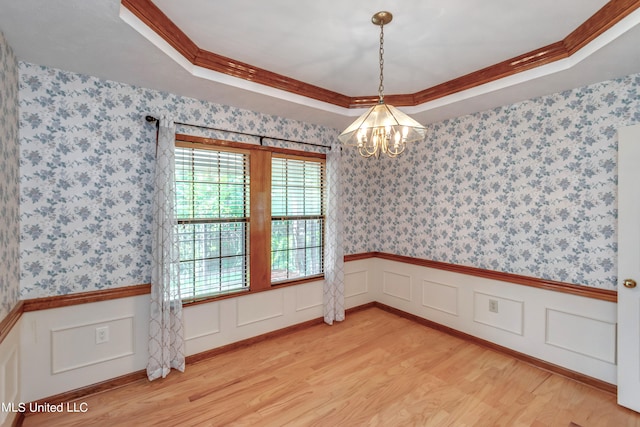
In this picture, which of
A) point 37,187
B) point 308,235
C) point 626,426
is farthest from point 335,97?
point 626,426

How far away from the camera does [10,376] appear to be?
1839 millimetres

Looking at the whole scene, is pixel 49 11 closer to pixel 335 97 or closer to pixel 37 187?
pixel 37 187

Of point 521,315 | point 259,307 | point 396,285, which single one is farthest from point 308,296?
point 521,315

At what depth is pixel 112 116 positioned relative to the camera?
93.0 inches

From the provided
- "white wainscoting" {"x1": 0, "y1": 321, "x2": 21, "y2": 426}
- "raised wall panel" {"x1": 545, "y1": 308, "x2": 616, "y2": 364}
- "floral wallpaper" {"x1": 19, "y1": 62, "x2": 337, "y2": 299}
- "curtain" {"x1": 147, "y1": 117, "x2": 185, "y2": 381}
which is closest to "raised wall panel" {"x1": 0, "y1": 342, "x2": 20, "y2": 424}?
"white wainscoting" {"x1": 0, "y1": 321, "x2": 21, "y2": 426}

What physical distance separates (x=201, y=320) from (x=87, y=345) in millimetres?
873

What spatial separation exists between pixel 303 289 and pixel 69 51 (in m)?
3.01

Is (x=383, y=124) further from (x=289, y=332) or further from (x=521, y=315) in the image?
(x=289, y=332)

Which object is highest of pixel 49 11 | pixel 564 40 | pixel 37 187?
pixel 564 40

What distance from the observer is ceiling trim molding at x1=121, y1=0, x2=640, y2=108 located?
67.0 inches

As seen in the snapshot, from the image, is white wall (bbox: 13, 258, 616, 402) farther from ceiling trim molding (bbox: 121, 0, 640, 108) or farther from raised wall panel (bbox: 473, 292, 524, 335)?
ceiling trim molding (bbox: 121, 0, 640, 108)

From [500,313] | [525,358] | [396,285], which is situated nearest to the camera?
[525,358]

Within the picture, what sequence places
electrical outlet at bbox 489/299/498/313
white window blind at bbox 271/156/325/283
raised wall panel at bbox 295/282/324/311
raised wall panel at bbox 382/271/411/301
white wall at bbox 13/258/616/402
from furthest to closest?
raised wall panel at bbox 382/271/411/301 → raised wall panel at bbox 295/282/324/311 → white window blind at bbox 271/156/325/283 → electrical outlet at bbox 489/299/498/313 → white wall at bbox 13/258/616/402

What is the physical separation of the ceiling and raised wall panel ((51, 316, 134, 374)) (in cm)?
200
